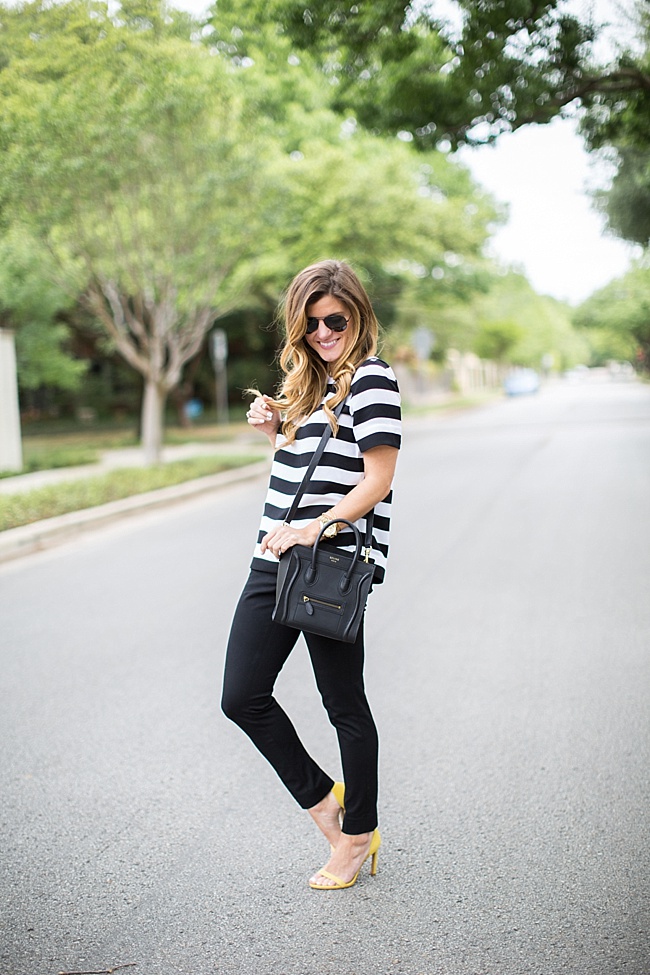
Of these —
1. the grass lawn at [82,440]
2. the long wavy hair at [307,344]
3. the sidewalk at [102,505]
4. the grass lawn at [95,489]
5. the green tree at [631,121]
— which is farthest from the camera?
the grass lawn at [82,440]

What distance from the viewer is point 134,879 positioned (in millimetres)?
3062

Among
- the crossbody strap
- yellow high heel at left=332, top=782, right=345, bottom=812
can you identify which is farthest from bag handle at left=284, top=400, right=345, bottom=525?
yellow high heel at left=332, top=782, right=345, bottom=812

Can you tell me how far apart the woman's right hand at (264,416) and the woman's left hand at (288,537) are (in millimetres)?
302

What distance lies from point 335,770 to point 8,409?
14190 mm

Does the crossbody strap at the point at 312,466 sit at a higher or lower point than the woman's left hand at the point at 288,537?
higher

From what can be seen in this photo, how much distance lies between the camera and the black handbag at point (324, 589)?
8.91 feet

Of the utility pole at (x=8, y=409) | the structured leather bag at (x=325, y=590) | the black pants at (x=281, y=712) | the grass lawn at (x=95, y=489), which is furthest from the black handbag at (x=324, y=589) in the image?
the utility pole at (x=8, y=409)

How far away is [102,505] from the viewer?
1217 centimetres

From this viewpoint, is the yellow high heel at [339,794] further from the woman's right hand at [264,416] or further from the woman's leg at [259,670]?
the woman's right hand at [264,416]

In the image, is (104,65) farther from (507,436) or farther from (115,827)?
(507,436)

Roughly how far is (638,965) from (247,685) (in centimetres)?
128

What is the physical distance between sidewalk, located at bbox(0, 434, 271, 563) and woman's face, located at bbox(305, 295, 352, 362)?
7.11 metres

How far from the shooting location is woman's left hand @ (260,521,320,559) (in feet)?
8.96

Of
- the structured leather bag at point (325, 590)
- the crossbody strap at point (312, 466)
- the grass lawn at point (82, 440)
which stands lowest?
the grass lawn at point (82, 440)
